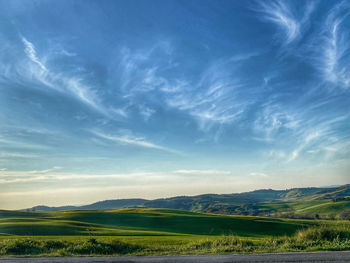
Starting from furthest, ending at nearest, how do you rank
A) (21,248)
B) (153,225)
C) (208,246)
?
(153,225) < (21,248) < (208,246)

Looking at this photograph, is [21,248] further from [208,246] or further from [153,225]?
[153,225]

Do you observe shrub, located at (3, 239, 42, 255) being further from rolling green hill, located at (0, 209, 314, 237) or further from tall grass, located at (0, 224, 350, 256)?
rolling green hill, located at (0, 209, 314, 237)

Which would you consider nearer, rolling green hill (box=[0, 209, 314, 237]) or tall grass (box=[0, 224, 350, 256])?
tall grass (box=[0, 224, 350, 256])

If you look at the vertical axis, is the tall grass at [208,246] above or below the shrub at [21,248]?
below

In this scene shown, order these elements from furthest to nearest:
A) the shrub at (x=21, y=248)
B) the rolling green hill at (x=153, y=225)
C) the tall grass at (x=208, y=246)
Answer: the rolling green hill at (x=153, y=225) < the shrub at (x=21, y=248) < the tall grass at (x=208, y=246)

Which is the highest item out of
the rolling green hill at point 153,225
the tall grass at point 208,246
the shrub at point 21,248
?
the shrub at point 21,248

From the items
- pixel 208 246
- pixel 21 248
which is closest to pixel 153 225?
pixel 21 248

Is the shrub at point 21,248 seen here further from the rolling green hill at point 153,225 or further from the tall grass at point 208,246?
the rolling green hill at point 153,225

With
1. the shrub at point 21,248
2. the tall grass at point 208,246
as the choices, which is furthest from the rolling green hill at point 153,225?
the tall grass at point 208,246

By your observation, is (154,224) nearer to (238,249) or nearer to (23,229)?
(23,229)

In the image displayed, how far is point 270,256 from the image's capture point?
9.61m

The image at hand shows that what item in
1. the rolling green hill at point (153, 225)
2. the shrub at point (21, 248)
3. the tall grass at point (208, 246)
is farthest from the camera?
the rolling green hill at point (153, 225)

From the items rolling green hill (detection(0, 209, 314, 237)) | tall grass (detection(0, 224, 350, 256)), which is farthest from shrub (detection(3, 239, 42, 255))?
rolling green hill (detection(0, 209, 314, 237))

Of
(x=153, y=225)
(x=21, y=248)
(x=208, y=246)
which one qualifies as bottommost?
(x=153, y=225)
